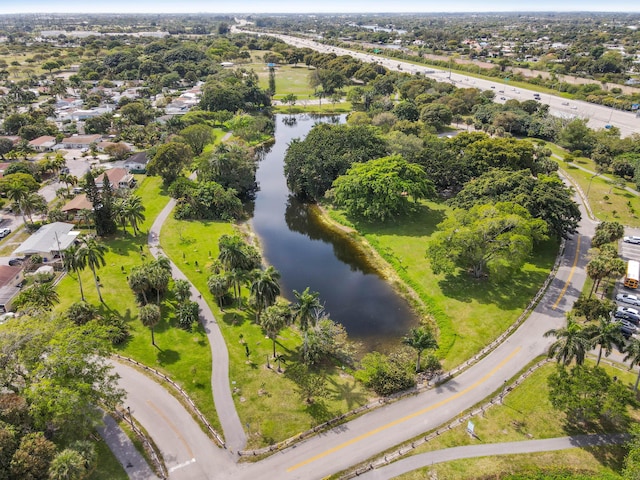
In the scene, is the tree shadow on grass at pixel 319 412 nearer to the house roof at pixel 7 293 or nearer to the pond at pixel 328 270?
the pond at pixel 328 270

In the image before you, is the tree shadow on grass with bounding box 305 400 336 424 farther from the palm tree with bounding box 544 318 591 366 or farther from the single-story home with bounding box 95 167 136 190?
the single-story home with bounding box 95 167 136 190

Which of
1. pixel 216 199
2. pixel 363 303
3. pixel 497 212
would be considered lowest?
pixel 363 303

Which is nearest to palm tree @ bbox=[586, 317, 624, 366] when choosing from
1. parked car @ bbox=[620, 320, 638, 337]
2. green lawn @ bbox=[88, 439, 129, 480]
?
parked car @ bbox=[620, 320, 638, 337]

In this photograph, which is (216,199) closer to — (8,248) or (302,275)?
(302,275)

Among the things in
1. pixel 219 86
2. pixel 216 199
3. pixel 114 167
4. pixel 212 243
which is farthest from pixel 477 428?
pixel 219 86

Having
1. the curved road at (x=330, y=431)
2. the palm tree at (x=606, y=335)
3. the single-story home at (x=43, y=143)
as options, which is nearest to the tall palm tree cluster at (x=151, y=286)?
the curved road at (x=330, y=431)

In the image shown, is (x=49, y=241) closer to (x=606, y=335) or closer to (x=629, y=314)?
(x=606, y=335)
